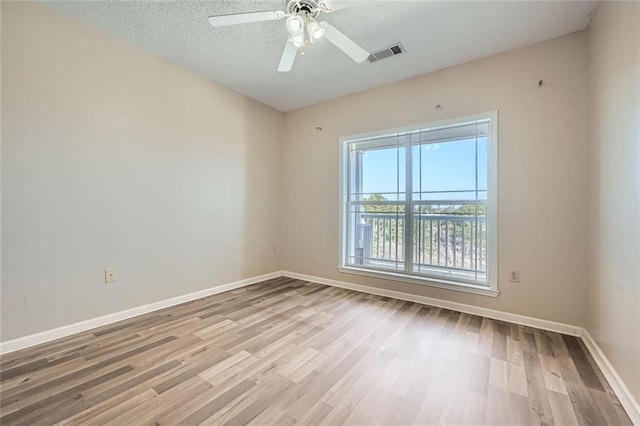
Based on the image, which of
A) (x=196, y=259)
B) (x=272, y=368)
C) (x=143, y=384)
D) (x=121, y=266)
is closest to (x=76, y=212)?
(x=121, y=266)

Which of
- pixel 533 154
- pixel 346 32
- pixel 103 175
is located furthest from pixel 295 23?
pixel 533 154

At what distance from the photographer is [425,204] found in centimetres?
314

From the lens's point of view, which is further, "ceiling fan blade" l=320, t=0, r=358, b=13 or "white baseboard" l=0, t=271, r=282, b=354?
"white baseboard" l=0, t=271, r=282, b=354

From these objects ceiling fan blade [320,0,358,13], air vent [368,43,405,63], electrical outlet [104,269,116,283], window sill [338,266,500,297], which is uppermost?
air vent [368,43,405,63]

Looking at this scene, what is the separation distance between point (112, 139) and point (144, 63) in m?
0.86

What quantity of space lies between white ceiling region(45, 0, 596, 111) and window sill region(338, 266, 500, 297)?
93.9 inches

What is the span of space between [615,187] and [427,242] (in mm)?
1655

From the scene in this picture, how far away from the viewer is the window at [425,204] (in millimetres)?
2785

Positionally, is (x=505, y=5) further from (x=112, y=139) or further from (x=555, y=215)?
(x=112, y=139)

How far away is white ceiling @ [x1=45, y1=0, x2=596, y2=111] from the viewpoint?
2.06 meters

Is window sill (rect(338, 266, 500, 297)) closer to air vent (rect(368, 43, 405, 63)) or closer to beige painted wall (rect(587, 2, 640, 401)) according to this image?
beige painted wall (rect(587, 2, 640, 401))

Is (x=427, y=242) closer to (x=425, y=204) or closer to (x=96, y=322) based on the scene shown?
(x=425, y=204)

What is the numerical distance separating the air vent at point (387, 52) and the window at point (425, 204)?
33.7 inches

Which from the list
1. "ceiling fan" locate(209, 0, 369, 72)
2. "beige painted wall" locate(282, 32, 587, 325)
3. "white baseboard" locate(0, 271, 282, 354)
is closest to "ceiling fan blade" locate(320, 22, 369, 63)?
"ceiling fan" locate(209, 0, 369, 72)
